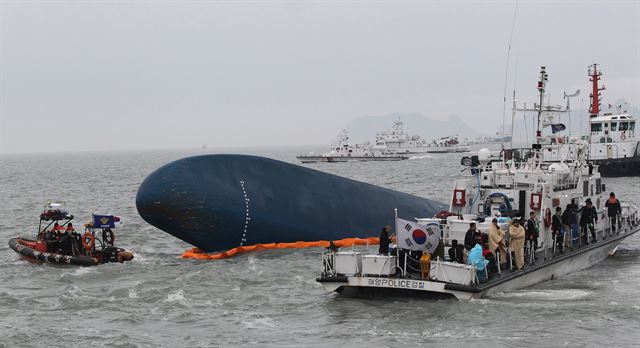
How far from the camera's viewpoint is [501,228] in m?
21.0

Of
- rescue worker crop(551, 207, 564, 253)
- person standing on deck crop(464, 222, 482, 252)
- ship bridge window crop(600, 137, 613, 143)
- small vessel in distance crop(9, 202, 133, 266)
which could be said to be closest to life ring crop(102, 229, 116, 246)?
small vessel in distance crop(9, 202, 133, 266)

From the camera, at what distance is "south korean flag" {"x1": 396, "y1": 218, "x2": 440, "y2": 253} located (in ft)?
64.7

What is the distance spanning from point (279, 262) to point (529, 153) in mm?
9468

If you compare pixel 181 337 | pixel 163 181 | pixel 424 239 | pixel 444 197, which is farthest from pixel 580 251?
pixel 444 197

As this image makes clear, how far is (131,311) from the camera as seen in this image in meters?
20.7

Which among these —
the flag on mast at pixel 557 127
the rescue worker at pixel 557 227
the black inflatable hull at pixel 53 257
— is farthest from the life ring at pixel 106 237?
the flag on mast at pixel 557 127

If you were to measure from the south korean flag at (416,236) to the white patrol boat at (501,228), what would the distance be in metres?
0.03

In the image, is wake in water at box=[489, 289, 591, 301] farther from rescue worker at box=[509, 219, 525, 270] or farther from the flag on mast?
the flag on mast

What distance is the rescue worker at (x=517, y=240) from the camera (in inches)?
808

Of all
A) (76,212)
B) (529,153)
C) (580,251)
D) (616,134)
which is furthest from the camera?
(616,134)

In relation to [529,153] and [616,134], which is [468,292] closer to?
[529,153]

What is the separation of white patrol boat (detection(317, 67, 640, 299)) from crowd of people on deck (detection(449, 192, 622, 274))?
49mm

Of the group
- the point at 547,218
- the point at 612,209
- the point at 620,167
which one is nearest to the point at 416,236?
the point at 547,218

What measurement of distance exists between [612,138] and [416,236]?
215ft
